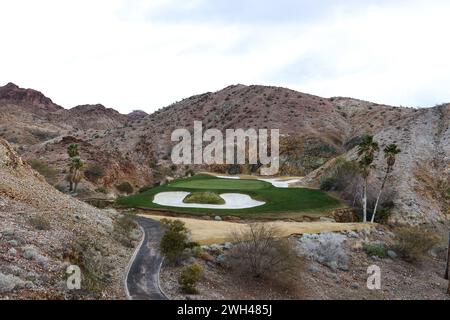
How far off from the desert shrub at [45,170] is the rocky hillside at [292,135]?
1.31 meters

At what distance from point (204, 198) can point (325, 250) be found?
1649 cm

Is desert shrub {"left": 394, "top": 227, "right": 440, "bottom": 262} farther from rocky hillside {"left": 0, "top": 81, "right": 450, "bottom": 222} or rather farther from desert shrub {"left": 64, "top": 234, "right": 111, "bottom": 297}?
desert shrub {"left": 64, "top": 234, "right": 111, "bottom": 297}

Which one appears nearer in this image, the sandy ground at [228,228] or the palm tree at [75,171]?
the sandy ground at [228,228]

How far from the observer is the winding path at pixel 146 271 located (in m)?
18.4

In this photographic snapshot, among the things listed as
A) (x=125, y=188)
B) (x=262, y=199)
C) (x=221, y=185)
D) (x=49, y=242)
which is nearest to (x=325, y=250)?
(x=262, y=199)

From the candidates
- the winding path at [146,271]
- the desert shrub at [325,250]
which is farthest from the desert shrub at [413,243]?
the winding path at [146,271]

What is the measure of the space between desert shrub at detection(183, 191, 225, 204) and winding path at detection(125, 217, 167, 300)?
12376 mm

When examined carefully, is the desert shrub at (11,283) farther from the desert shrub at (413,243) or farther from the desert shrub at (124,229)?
the desert shrub at (413,243)

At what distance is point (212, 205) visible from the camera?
41.8 metres

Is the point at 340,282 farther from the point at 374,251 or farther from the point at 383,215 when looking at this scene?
the point at 383,215

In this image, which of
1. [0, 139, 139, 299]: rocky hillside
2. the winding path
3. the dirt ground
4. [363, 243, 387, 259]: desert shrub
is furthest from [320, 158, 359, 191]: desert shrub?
[0, 139, 139, 299]: rocky hillside

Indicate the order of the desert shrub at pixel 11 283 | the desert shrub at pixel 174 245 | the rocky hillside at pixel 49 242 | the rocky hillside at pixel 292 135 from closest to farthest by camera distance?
1. the desert shrub at pixel 11 283
2. the rocky hillside at pixel 49 242
3. the desert shrub at pixel 174 245
4. the rocky hillside at pixel 292 135

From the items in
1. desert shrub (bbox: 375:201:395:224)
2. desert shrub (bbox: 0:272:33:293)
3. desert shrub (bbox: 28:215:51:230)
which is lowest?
desert shrub (bbox: 375:201:395:224)

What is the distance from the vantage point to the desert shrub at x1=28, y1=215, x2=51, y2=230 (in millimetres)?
21400
